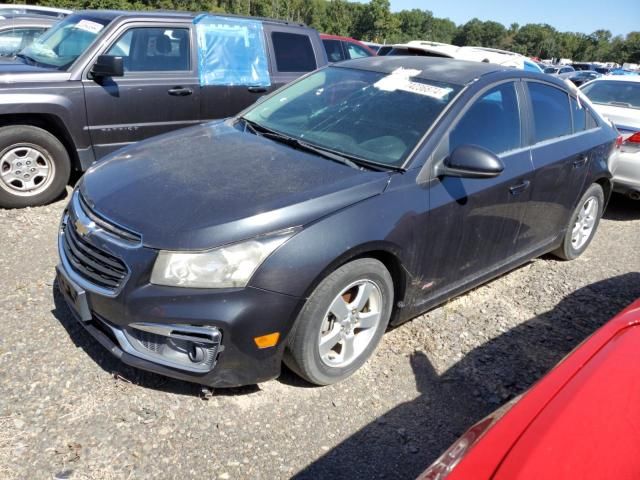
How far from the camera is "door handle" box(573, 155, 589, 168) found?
4160 millimetres

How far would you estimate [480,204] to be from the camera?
331 centimetres

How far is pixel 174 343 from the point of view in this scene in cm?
249

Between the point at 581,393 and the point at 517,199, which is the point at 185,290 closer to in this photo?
the point at 581,393

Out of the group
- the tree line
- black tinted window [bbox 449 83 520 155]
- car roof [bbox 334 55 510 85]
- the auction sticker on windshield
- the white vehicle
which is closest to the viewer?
black tinted window [bbox 449 83 520 155]

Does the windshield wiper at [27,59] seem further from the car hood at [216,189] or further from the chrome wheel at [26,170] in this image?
the car hood at [216,189]

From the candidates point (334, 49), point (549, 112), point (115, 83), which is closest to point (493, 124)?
point (549, 112)

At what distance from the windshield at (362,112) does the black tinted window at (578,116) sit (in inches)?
59.2

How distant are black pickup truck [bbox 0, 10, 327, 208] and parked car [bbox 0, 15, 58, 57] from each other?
2072mm

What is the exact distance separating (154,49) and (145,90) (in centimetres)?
50

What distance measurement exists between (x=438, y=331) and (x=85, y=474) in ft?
7.43

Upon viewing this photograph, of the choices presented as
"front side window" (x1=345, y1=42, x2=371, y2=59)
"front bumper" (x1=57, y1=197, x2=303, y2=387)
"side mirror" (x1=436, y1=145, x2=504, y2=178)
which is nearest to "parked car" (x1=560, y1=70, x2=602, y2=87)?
"front side window" (x1=345, y1=42, x2=371, y2=59)

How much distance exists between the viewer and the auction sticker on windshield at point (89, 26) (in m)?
5.25

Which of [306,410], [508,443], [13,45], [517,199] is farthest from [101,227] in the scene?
[13,45]

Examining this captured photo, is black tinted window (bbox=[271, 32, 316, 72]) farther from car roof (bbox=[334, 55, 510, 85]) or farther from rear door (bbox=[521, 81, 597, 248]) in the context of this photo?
rear door (bbox=[521, 81, 597, 248])
